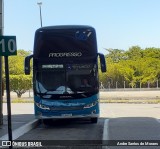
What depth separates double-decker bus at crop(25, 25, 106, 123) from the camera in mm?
16641

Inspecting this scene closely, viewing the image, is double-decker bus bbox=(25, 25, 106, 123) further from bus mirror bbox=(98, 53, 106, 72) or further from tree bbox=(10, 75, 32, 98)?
tree bbox=(10, 75, 32, 98)

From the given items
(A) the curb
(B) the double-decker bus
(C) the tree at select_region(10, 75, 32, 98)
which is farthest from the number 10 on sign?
(C) the tree at select_region(10, 75, 32, 98)

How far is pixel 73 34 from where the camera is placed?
17.1 metres

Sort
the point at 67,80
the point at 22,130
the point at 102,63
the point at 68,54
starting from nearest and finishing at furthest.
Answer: the point at 22,130
the point at 102,63
the point at 67,80
the point at 68,54

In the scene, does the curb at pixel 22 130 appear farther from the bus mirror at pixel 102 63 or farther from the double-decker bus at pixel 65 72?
the bus mirror at pixel 102 63

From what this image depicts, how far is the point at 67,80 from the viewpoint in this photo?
16.8 metres

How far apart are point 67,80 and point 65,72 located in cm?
32

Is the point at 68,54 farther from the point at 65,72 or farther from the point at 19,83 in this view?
the point at 19,83

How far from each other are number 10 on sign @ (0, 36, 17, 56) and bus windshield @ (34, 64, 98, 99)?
5951 millimetres

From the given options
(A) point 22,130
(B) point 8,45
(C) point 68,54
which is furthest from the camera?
(C) point 68,54

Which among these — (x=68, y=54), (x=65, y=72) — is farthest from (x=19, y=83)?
(x=65, y=72)

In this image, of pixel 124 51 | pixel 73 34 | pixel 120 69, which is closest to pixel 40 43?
pixel 73 34

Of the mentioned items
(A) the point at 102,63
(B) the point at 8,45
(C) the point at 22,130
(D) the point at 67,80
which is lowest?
(C) the point at 22,130

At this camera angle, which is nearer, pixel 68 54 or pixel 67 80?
pixel 67 80
